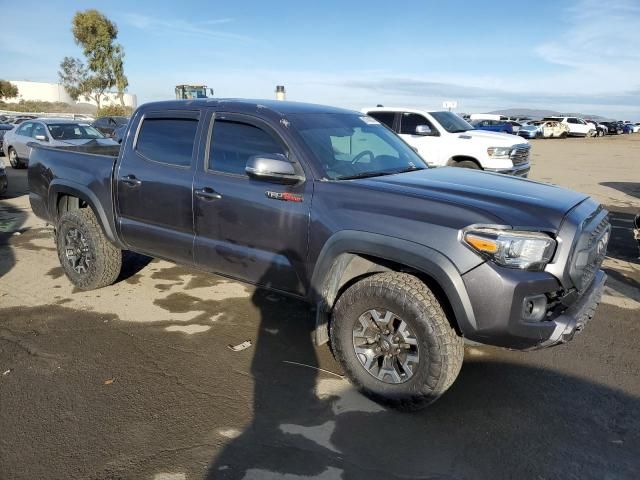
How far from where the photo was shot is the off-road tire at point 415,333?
113 inches

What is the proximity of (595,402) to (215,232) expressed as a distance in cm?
294

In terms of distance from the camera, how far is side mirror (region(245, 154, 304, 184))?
323 centimetres

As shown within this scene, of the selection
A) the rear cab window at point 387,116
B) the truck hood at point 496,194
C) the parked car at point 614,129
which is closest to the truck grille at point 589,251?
the truck hood at point 496,194

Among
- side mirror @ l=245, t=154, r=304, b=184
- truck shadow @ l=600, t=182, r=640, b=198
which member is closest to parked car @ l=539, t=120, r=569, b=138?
truck shadow @ l=600, t=182, r=640, b=198

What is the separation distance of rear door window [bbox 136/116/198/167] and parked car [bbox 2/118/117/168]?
8.92 m

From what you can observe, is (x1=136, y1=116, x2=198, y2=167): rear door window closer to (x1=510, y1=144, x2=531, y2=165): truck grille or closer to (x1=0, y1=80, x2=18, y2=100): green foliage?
(x1=510, y1=144, x2=531, y2=165): truck grille

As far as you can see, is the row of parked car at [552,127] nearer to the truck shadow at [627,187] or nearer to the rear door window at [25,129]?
the truck shadow at [627,187]

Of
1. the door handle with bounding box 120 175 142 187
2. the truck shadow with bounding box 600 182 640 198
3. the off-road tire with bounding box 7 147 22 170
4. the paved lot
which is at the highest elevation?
the door handle with bounding box 120 175 142 187

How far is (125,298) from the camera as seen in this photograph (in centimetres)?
496

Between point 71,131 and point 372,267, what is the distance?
1329 cm

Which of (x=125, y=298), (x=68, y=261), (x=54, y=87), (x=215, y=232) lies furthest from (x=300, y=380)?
(x=54, y=87)

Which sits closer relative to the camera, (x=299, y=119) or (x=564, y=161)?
(x=299, y=119)

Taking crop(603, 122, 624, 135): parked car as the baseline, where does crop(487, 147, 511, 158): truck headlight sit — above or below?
below

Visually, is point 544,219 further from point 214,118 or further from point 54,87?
point 54,87
